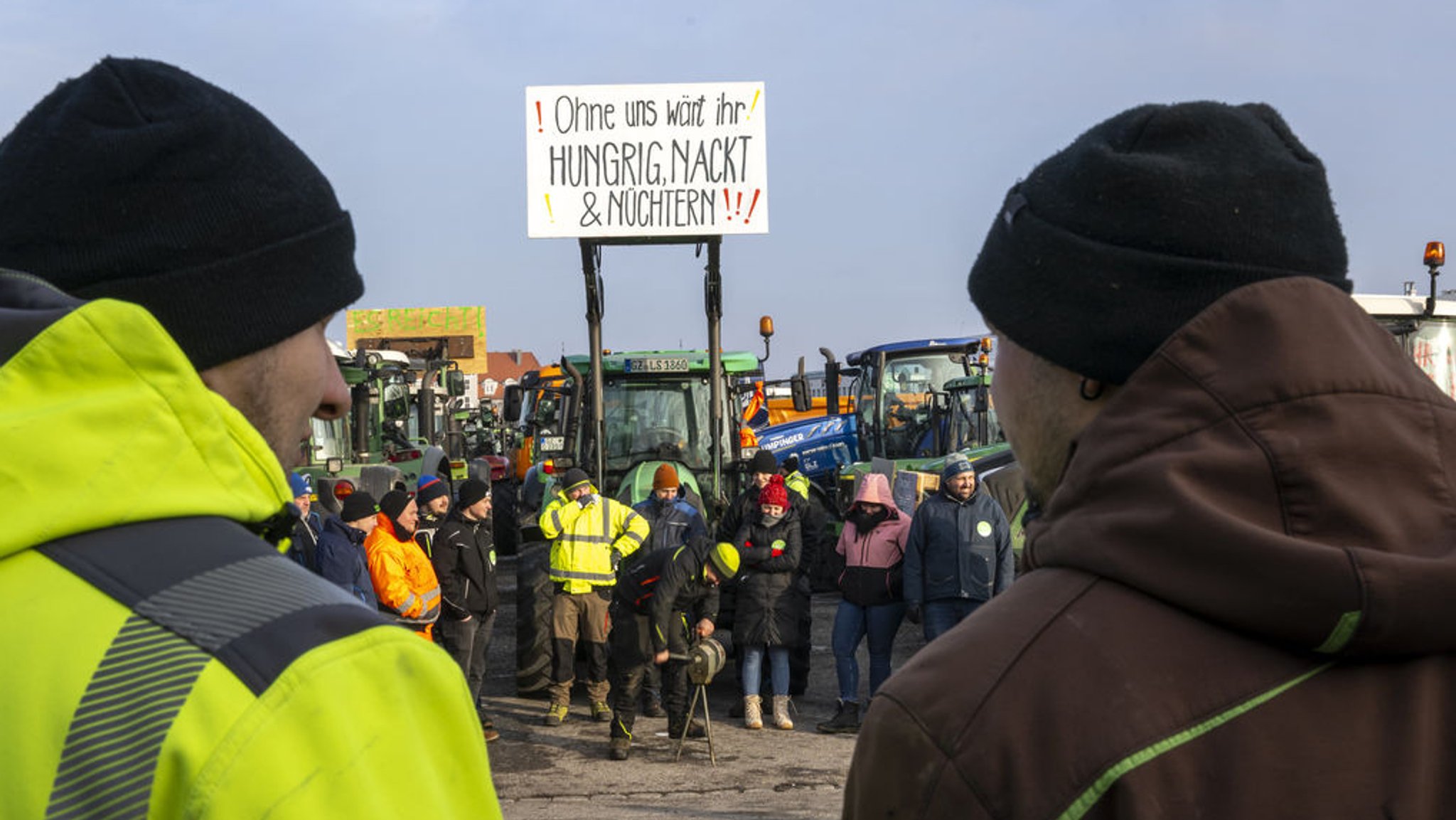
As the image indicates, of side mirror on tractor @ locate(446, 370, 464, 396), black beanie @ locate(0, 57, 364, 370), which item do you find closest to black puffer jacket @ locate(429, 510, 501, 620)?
black beanie @ locate(0, 57, 364, 370)

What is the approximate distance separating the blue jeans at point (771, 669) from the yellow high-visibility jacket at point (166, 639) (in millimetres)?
9444

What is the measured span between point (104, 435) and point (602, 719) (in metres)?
10.1

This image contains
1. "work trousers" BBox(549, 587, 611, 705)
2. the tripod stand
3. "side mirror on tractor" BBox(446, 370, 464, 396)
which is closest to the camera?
the tripod stand

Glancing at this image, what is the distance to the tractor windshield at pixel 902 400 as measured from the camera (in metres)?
17.7

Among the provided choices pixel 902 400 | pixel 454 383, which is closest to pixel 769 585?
pixel 902 400

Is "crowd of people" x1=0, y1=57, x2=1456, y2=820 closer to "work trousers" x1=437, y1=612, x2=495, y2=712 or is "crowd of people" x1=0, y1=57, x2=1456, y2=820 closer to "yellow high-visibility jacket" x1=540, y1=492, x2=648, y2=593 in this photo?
"work trousers" x1=437, y1=612, x2=495, y2=712

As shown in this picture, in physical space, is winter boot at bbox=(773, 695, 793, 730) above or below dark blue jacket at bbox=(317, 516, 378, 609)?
below

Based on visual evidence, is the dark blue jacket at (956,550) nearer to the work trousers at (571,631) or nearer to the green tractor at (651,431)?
the work trousers at (571,631)

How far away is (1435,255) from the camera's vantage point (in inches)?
453

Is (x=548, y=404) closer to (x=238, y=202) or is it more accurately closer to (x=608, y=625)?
(x=608, y=625)

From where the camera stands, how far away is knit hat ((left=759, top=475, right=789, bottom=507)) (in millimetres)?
10617

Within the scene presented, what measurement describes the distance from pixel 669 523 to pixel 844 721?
7.10 ft

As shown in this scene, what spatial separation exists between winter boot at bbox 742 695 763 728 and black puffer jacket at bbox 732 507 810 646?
42cm

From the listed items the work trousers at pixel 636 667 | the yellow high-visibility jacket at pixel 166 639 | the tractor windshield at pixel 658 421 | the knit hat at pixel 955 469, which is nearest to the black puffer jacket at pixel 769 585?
the work trousers at pixel 636 667
